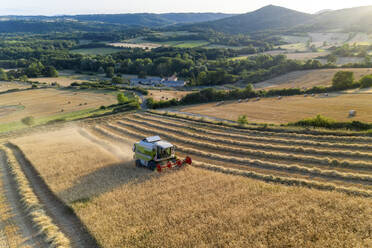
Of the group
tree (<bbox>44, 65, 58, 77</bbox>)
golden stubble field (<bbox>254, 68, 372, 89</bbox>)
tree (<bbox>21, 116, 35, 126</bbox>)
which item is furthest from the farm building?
tree (<bbox>21, 116, 35, 126</bbox>)

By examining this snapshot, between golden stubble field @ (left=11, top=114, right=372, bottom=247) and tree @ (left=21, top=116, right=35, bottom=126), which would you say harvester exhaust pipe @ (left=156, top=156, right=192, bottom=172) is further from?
tree @ (left=21, top=116, right=35, bottom=126)

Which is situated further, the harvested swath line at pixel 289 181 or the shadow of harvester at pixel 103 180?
the shadow of harvester at pixel 103 180

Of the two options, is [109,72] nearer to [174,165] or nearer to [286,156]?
[174,165]

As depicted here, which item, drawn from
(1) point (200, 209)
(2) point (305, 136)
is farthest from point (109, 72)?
(1) point (200, 209)

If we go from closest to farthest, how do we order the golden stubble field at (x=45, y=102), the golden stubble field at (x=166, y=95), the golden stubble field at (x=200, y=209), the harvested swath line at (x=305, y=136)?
the golden stubble field at (x=200, y=209), the harvested swath line at (x=305, y=136), the golden stubble field at (x=45, y=102), the golden stubble field at (x=166, y=95)

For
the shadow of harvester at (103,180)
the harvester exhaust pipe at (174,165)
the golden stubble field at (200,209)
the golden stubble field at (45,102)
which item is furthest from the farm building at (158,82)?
the golden stubble field at (200,209)

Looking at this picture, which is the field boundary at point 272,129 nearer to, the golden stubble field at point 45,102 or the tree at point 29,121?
the tree at point 29,121

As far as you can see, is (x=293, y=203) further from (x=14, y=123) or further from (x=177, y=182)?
Result: (x=14, y=123)

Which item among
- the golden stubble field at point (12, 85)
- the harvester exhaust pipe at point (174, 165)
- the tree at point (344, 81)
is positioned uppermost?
the tree at point (344, 81)
